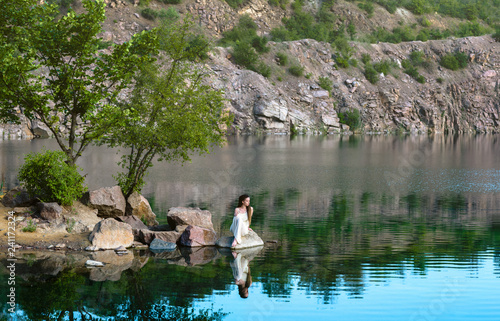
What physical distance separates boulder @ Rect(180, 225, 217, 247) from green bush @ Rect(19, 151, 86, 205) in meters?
4.95

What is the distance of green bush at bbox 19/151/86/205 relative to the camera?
22094 millimetres

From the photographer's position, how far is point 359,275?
17.2 m

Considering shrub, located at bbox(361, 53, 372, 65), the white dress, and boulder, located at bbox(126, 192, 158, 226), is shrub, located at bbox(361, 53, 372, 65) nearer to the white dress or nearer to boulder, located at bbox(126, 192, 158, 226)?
boulder, located at bbox(126, 192, 158, 226)

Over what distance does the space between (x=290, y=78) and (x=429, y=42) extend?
158ft

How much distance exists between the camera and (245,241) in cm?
2123

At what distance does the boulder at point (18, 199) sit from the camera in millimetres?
22969

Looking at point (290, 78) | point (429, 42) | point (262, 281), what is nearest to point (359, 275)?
point (262, 281)

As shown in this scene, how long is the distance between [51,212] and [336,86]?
320ft

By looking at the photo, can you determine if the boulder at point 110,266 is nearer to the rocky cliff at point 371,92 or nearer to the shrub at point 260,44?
the rocky cliff at point 371,92

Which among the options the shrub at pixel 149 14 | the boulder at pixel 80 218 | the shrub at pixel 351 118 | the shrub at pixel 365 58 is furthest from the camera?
the shrub at pixel 365 58

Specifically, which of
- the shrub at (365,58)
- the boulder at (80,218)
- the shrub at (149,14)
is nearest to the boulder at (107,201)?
the boulder at (80,218)

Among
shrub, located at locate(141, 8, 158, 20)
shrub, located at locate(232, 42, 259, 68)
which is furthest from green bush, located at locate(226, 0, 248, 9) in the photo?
shrub, located at locate(141, 8, 158, 20)

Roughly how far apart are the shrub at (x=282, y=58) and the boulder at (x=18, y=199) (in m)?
92.2

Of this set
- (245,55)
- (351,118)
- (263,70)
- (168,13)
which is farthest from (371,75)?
(168,13)
